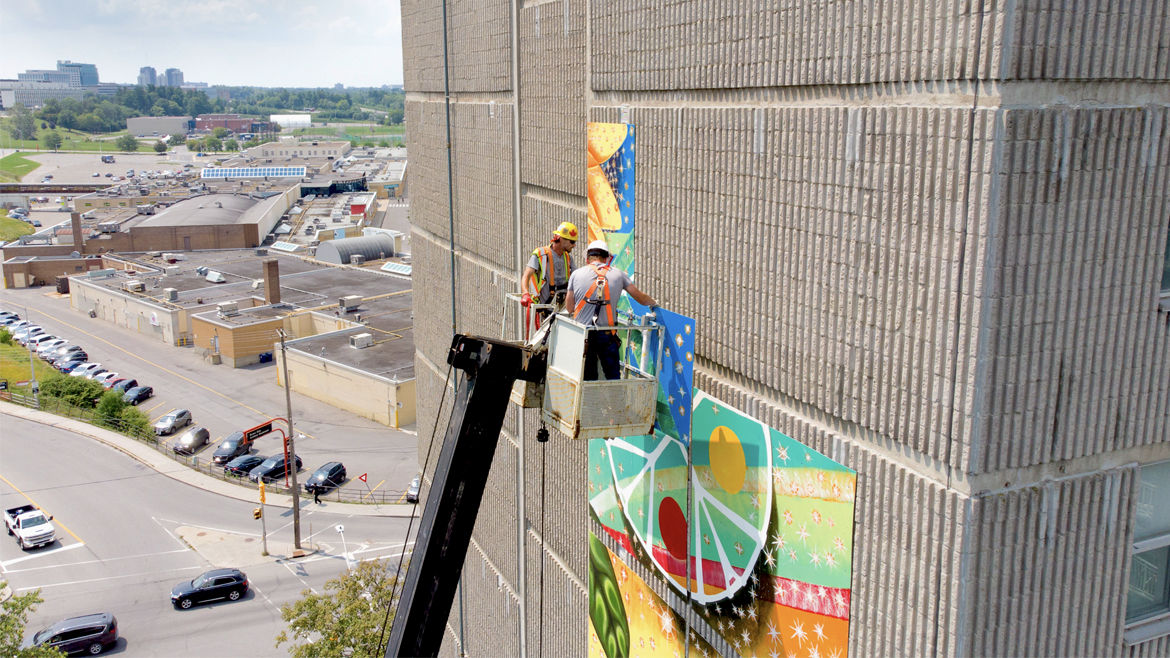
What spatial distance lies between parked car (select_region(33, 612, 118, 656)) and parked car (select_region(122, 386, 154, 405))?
33463 millimetres

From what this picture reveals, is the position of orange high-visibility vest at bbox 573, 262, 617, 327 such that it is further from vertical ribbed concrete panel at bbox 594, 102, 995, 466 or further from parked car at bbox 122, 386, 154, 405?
parked car at bbox 122, 386, 154, 405

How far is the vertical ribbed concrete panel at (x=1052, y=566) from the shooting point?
234 inches

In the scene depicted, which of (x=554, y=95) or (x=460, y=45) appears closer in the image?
(x=554, y=95)

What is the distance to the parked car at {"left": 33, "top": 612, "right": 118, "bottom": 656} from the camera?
28.6 m

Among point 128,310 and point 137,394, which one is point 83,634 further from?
point 128,310

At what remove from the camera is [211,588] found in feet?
108

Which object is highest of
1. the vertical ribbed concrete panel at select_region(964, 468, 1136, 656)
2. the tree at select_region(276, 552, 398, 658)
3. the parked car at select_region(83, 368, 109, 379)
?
the vertical ribbed concrete panel at select_region(964, 468, 1136, 656)

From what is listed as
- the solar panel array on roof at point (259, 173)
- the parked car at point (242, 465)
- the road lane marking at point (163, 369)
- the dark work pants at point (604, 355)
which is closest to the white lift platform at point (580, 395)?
the dark work pants at point (604, 355)

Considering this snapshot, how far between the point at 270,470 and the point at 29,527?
37.3 ft

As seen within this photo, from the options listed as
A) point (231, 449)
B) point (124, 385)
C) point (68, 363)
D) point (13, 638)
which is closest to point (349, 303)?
point (124, 385)

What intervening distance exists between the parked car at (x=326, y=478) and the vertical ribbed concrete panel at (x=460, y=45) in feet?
100

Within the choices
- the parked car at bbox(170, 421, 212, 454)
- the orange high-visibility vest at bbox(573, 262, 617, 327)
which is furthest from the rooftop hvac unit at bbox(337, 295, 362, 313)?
the orange high-visibility vest at bbox(573, 262, 617, 327)

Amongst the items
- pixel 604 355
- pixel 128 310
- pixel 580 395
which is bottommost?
pixel 128 310

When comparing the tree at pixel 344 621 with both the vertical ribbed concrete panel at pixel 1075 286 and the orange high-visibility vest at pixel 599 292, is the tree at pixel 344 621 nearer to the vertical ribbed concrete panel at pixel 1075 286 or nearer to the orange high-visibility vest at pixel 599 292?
the orange high-visibility vest at pixel 599 292
